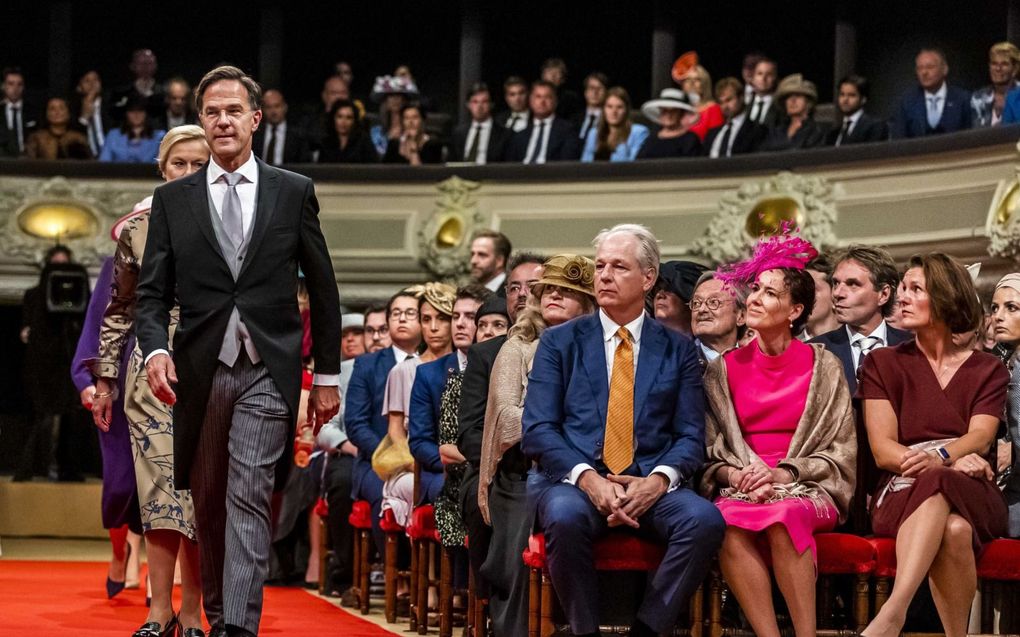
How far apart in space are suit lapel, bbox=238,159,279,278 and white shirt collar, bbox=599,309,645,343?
101 cm

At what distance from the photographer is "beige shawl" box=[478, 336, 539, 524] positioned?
15.1ft

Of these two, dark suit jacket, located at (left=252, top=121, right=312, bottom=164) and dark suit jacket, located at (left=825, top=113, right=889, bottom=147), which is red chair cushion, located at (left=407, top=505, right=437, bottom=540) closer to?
dark suit jacket, located at (left=825, top=113, right=889, bottom=147)

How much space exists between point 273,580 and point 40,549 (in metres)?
2.32

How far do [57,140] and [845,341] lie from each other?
349 inches

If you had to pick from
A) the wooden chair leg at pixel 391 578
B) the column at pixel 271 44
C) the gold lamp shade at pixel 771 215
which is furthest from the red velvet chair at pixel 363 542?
the column at pixel 271 44

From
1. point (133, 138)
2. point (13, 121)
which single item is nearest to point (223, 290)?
point (133, 138)

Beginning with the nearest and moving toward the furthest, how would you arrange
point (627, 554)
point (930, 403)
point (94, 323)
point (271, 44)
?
point (627, 554)
point (930, 403)
point (94, 323)
point (271, 44)

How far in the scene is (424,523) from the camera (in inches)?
222

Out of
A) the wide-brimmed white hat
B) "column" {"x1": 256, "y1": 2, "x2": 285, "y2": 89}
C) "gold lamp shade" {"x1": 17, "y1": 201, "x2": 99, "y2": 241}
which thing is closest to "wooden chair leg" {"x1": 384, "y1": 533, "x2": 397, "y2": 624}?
the wide-brimmed white hat

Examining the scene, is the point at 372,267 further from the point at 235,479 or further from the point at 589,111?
the point at 235,479

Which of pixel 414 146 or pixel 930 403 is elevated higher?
pixel 414 146

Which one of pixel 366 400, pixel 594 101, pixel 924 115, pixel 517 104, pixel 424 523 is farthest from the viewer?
pixel 517 104

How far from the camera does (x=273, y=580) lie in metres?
7.70

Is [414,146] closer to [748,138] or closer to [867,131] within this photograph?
[748,138]
